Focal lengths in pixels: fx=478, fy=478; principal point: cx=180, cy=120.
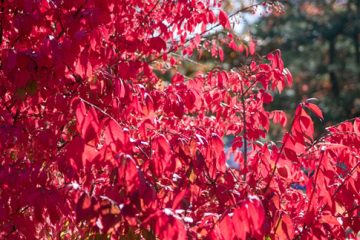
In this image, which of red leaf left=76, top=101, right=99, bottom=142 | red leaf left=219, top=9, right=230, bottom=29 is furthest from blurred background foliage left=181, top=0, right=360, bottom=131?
red leaf left=76, top=101, right=99, bottom=142

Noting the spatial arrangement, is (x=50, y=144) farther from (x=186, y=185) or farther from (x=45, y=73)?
(x=186, y=185)

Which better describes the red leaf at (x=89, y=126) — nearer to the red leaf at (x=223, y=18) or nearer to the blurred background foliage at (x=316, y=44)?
the red leaf at (x=223, y=18)

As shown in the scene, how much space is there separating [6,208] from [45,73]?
27.7 inches

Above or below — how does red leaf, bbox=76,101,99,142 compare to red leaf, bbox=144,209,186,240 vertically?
above

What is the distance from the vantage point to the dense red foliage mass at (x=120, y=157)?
1.91 m

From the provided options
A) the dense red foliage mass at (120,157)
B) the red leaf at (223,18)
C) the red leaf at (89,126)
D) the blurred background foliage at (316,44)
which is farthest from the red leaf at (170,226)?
the blurred background foliage at (316,44)

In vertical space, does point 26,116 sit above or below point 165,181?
above

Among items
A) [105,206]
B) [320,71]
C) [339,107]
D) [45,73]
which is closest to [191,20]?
[45,73]

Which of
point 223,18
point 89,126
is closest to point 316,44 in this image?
point 223,18

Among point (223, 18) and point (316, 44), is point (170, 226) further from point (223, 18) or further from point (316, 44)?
point (316, 44)

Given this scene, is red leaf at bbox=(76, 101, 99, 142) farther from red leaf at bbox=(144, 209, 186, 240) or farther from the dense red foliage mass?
red leaf at bbox=(144, 209, 186, 240)

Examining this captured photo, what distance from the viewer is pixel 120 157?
1.79m

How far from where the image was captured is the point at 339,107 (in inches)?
693

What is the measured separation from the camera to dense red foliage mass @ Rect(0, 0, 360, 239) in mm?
1909
